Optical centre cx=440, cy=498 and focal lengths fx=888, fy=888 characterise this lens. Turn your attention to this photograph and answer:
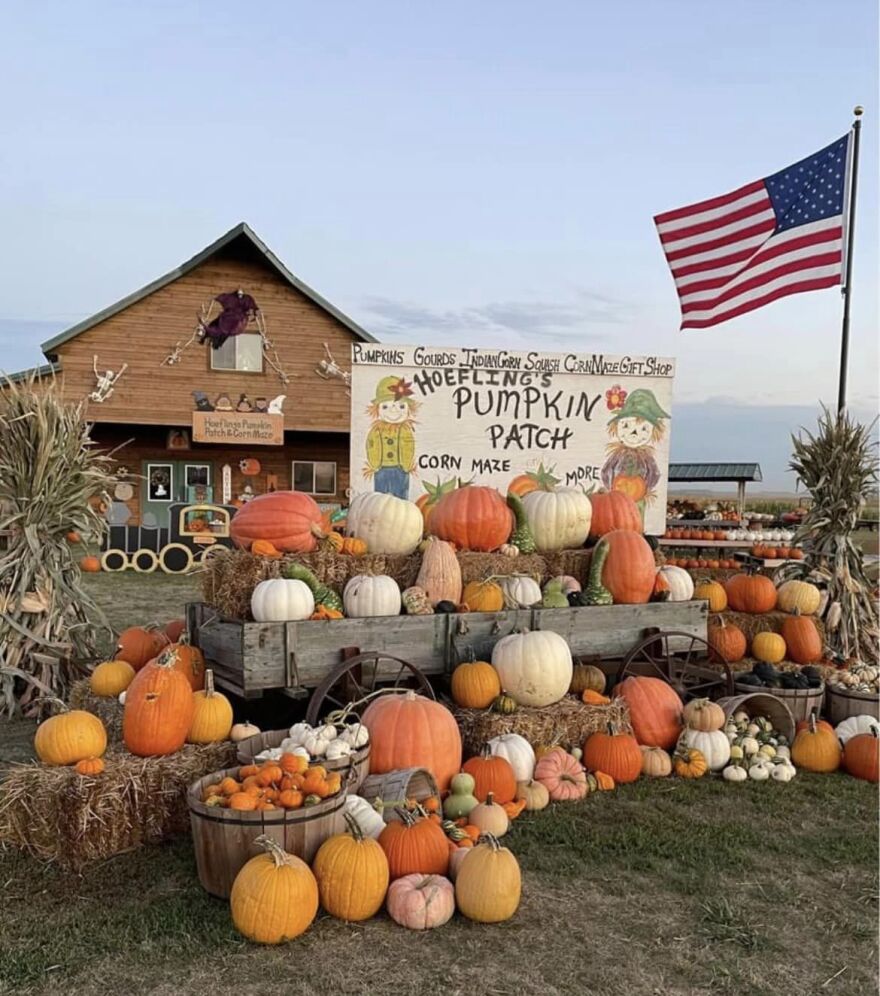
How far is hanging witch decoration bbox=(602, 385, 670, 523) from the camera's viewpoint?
862cm

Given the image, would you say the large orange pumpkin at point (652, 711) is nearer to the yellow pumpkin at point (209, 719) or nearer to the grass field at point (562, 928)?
A: the grass field at point (562, 928)

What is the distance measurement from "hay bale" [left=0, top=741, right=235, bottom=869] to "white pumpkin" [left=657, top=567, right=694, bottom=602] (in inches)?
152

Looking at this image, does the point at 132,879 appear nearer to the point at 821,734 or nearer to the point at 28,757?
the point at 28,757

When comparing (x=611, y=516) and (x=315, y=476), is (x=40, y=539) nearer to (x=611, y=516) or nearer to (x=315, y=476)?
(x=611, y=516)

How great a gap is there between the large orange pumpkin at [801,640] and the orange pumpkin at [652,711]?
189cm

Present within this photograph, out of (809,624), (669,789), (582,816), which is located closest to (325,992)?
(582,816)

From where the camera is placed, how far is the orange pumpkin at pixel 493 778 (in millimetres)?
4672

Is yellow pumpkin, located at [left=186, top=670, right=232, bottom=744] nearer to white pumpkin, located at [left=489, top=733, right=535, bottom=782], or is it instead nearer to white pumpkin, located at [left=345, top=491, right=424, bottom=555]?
white pumpkin, located at [left=489, top=733, right=535, bottom=782]

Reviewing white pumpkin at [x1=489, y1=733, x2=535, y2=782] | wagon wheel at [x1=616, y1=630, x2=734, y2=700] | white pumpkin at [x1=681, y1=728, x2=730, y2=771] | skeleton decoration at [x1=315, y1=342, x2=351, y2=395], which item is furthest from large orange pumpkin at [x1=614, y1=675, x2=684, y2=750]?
skeleton decoration at [x1=315, y1=342, x2=351, y2=395]

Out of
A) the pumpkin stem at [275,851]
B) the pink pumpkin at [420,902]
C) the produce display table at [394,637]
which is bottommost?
the pink pumpkin at [420,902]

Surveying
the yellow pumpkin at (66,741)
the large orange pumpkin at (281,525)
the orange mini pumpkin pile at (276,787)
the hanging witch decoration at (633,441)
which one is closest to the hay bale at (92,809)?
the yellow pumpkin at (66,741)

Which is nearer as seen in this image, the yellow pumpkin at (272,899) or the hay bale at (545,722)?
the yellow pumpkin at (272,899)

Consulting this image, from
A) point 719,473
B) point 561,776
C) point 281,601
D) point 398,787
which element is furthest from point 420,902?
point 719,473

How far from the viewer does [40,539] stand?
662cm
